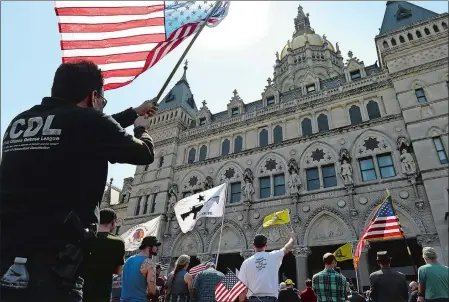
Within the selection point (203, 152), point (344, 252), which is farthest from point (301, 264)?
point (203, 152)

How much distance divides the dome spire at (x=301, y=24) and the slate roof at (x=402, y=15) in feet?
76.7

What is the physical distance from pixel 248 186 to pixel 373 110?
34.1 feet

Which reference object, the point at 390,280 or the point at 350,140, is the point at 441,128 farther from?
the point at 390,280

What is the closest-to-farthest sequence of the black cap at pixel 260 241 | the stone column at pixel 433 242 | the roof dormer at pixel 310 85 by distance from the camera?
the black cap at pixel 260 241 → the stone column at pixel 433 242 → the roof dormer at pixel 310 85

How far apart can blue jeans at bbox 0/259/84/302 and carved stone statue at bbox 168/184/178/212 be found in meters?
22.4

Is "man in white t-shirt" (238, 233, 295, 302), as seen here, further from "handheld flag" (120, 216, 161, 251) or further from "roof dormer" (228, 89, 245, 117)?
"roof dormer" (228, 89, 245, 117)

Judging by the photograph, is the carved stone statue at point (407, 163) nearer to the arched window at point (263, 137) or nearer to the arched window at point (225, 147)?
the arched window at point (263, 137)

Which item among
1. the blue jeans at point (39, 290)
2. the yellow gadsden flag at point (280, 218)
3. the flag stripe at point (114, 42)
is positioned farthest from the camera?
the yellow gadsden flag at point (280, 218)

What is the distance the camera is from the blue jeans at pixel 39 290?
1.65 m

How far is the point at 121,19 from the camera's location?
5.59 metres

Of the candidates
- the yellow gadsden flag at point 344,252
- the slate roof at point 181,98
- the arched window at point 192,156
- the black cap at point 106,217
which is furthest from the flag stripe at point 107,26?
the slate roof at point 181,98

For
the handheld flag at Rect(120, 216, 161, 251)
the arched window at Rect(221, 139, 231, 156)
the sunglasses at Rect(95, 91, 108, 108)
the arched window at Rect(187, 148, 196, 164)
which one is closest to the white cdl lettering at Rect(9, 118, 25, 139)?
the sunglasses at Rect(95, 91, 108, 108)

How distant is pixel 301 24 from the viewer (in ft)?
163

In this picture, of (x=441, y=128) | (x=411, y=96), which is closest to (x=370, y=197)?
(x=441, y=128)
